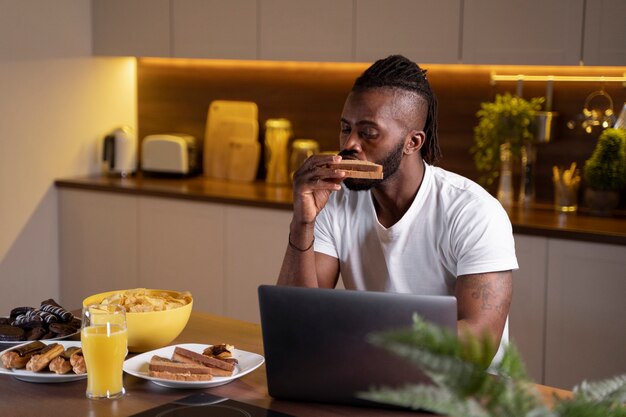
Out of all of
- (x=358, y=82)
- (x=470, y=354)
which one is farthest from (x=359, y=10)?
(x=470, y=354)

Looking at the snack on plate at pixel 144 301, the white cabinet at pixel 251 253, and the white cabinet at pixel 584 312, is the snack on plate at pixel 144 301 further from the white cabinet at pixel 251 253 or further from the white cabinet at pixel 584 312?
the white cabinet at pixel 251 253

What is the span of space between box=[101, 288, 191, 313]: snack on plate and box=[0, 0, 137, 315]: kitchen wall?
2350 mm

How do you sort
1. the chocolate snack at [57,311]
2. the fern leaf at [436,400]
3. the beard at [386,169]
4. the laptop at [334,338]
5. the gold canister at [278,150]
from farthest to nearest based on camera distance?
1. the gold canister at [278,150]
2. the beard at [386,169]
3. the chocolate snack at [57,311]
4. the laptop at [334,338]
5. the fern leaf at [436,400]

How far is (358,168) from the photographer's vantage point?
2041mm

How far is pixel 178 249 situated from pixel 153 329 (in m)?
2.18

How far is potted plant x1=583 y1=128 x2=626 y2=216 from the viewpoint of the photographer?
10.5 ft

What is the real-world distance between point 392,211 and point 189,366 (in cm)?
77

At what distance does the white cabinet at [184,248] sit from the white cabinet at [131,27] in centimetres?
74

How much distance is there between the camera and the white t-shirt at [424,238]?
1988 mm

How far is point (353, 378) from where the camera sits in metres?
1.46

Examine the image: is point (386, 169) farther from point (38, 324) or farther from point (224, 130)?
point (224, 130)

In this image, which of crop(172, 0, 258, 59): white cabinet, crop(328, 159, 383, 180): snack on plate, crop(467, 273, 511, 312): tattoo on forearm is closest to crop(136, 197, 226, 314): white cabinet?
crop(172, 0, 258, 59): white cabinet

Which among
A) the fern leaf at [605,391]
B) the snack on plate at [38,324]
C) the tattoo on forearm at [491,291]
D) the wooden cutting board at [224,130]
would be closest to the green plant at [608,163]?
the tattoo on forearm at [491,291]

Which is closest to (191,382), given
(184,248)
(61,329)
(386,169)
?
(61,329)
